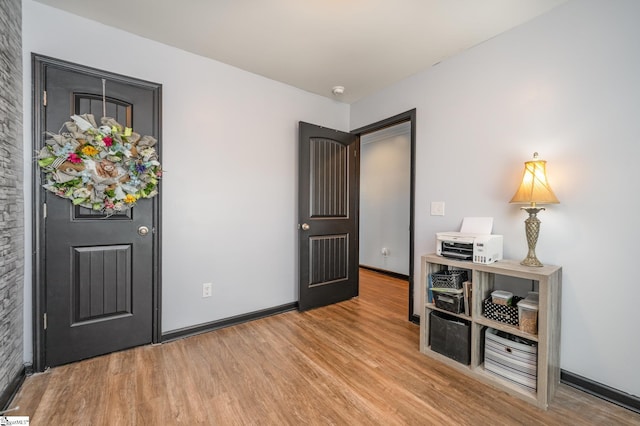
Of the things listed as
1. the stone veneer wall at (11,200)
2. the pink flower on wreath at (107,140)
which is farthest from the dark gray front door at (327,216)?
the stone veneer wall at (11,200)

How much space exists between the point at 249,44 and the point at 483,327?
287 centimetres

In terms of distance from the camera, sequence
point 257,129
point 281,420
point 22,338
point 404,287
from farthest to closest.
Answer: point 404,287 < point 257,129 < point 22,338 < point 281,420

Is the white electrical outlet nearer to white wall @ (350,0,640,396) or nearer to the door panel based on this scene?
the door panel

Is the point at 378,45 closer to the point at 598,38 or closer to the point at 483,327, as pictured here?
the point at 598,38

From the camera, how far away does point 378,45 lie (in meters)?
2.33

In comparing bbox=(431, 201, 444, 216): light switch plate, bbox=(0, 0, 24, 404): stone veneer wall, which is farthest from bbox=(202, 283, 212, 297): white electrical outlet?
bbox=(431, 201, 444, 216): light switch plate

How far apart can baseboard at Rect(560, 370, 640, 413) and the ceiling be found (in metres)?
2.47

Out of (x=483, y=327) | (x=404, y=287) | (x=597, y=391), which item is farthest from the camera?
(x=404, y=287)

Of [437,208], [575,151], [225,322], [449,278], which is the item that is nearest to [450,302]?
[449,278]

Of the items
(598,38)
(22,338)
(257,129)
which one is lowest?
(22,338)

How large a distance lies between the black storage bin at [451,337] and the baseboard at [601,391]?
601 mm

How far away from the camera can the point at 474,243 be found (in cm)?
201

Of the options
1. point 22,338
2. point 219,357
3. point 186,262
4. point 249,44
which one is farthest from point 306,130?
point 22,338

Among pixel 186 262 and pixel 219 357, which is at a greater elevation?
pixel 186 262
